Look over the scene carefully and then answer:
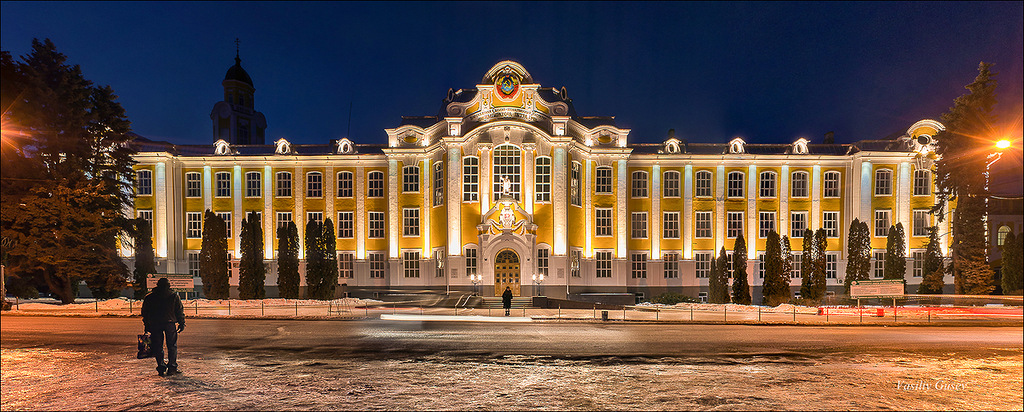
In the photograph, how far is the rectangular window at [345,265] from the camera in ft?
129

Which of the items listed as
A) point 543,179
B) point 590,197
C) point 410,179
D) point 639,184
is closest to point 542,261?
point 543,179

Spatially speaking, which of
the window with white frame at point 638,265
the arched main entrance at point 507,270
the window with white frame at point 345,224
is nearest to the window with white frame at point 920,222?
the window with white frame at point 638,265

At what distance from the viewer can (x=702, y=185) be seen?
3997 cm

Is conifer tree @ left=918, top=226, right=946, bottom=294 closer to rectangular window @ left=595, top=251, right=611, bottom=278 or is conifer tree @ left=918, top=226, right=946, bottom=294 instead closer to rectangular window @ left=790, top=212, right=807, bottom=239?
rectangular window @ left=790, top=212, right=807, bottom=239

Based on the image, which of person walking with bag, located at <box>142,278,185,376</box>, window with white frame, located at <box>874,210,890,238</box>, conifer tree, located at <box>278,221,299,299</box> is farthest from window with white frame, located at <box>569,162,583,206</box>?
person walking with bag, located at <box>142,278,185,376</box>

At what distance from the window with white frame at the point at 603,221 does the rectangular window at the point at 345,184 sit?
19903mm

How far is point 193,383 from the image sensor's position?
9.38 m

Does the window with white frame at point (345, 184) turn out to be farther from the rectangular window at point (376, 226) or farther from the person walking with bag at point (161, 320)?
the person walking with bag at point (161, 320)

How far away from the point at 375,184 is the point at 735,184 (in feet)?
95.3

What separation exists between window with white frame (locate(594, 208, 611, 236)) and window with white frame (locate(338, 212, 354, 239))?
1964 centimetres

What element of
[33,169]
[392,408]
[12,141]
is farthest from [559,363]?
[33,169]

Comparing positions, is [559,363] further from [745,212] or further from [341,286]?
[745,212]

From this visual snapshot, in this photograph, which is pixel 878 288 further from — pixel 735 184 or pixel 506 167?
pixel 506 167

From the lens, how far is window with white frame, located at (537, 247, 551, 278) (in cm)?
3488
